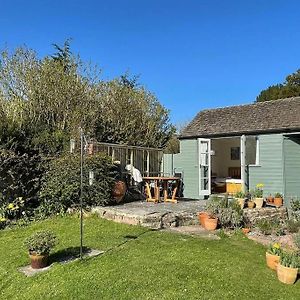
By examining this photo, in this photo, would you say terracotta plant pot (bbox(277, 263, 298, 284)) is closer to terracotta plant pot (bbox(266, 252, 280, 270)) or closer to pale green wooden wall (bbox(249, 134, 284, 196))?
terracotta plant pot (bbox(266, 252, 280, 270))

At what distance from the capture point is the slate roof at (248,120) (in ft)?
44.5

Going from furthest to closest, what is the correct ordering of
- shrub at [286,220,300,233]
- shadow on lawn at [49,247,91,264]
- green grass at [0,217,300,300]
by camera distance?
shrub at [286,220,300,233], shadow on lawn at [49,247,91,264], green grass at [0,217,300,300]

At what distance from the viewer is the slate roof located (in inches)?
534

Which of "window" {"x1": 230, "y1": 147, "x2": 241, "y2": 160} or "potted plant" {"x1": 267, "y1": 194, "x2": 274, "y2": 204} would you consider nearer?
"potted plant" {"x1": 267, "y1": 194, "x2": 274, "y2": 204}

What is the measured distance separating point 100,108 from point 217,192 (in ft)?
23.5

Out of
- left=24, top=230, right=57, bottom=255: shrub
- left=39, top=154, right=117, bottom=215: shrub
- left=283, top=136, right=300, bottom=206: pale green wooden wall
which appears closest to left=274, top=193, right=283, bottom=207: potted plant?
left=283, top=136, right=300, bottom=206: pale green wooden wall

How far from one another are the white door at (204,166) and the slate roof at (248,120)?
0.72m

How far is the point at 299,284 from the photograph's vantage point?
571cm

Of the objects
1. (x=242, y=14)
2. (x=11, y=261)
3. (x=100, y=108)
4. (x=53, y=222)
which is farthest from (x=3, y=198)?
(x=242, y=14)

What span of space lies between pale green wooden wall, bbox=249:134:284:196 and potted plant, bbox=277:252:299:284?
7534 millimetres

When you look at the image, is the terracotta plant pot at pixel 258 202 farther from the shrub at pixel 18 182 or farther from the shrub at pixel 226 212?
the shrub at pixel 18 182

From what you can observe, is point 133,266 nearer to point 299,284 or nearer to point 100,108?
point 299,284

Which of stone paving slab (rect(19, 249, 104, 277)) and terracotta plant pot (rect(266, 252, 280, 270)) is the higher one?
terracotta plant pot (rect(266, 252, 280, 270))

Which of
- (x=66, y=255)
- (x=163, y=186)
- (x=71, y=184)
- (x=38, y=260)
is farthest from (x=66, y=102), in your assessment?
(x=38, y=260)
